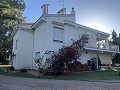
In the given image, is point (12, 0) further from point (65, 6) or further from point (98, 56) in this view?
point (98, 56)

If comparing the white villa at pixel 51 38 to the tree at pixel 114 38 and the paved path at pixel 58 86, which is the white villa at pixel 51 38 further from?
the tree at pixel 114 38

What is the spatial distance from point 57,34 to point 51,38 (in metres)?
1.64

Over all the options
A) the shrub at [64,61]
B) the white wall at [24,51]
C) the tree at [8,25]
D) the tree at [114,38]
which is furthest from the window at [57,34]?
the tree at [114,38]

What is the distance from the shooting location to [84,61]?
107ft

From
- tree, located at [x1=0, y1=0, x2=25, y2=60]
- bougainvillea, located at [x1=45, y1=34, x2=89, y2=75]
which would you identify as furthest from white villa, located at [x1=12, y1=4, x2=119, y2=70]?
tree, located at [x1=0, y1=0, x2=25, y2=60]

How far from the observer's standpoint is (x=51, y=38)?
92.1 ft

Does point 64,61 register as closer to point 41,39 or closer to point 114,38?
point 41,39

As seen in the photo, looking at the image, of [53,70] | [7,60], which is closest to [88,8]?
[53,70]

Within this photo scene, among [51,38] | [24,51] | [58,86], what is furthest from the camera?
[24,51]

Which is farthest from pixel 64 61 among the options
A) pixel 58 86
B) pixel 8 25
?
pixel 8 25

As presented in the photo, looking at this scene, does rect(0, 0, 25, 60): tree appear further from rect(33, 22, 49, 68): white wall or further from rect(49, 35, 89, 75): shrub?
rect(49, 35, 89, 75): shrub

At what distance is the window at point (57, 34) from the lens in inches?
1134

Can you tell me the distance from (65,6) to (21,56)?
13.6 meters

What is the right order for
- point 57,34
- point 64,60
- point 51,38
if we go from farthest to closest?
point 57,34 → point 51,38 → point 64,60
